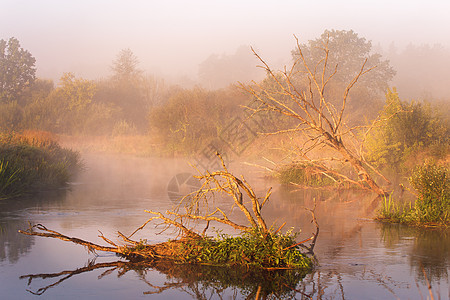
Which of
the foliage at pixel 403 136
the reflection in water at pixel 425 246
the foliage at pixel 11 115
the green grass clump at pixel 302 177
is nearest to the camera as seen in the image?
the reflection in water at pixel 425 246

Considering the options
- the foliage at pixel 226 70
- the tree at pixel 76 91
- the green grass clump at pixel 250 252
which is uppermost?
the foliage at pixel 226 70

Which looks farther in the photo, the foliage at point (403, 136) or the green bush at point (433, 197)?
the foliage at point (403, 136)

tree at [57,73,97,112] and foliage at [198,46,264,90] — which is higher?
foliage at [198,46,264,90]

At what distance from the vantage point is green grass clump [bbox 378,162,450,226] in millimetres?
11383

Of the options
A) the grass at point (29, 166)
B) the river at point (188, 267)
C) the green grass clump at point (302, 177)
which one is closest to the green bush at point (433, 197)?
the river at point (188, 267)

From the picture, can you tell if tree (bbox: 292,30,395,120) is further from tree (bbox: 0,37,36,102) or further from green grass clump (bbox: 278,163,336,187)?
green grass clump (bbox: 278,163,336,187)

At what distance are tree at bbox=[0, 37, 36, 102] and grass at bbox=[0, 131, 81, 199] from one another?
3471 cm

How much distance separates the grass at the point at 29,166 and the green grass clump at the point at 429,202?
1018 cm

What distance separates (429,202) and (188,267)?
6.19m

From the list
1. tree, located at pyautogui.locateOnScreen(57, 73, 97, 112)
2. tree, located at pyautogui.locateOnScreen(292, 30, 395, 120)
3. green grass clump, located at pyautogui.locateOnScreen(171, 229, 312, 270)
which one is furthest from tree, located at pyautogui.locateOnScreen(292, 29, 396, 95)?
green grass clump, located at pyautogui.locateOnScreen(171, 229, 312, 270)

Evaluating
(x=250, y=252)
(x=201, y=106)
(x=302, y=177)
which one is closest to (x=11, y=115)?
(x=201, y=106)

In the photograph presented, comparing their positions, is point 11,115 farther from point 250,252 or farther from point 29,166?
point 250,252

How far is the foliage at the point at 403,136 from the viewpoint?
2348 centimetres

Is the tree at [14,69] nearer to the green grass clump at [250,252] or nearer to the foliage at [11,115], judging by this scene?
the foliage at [11,115]
